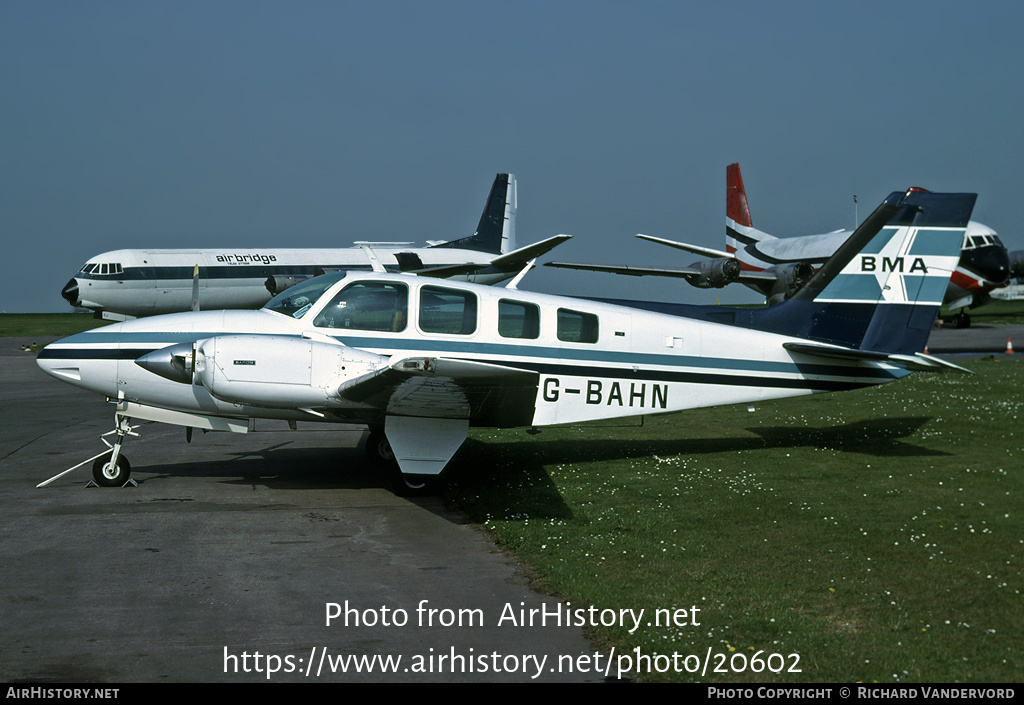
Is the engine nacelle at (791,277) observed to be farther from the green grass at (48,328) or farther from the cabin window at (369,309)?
the green grass at (48,328)

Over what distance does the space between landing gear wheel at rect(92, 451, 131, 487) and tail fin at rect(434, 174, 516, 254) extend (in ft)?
125

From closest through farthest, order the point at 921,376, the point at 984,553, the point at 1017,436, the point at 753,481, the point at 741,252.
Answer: the point at 984,553 → the point at 753,481 → the point at 1017,436 → the point at 921,376 → the point at 741,252

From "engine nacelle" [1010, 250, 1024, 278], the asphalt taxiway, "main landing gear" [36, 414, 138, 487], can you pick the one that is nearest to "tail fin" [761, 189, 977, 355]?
the asphalt taxiway

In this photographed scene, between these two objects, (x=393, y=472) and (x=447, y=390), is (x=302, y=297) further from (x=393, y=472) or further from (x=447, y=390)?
(x=447, y=390)

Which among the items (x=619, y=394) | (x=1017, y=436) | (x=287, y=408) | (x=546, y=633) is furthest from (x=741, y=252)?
(x=546, y=633)

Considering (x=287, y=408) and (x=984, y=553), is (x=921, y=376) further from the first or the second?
(x=287, y=408)

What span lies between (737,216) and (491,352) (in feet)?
116

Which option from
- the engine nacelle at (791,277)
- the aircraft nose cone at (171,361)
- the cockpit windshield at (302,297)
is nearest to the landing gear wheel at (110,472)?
the aircraft nose cone at (171,361)

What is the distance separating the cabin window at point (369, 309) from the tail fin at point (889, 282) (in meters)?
5.21

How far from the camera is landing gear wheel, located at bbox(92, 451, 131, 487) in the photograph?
1037 centimetres

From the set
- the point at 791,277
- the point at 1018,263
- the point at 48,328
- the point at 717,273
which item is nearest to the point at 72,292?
the point at 48,328

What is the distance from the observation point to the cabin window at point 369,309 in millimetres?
10320

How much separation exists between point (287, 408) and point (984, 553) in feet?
23.0

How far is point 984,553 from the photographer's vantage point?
24.6ft
